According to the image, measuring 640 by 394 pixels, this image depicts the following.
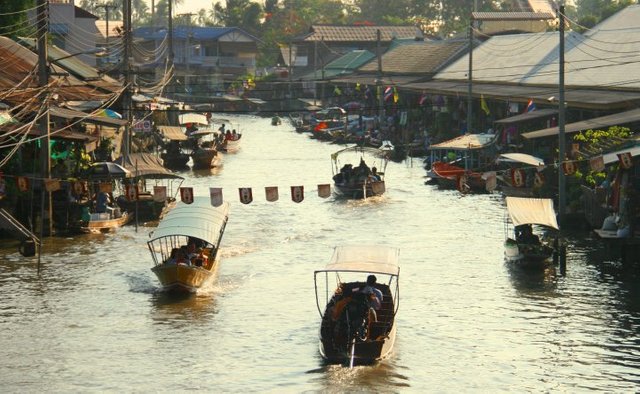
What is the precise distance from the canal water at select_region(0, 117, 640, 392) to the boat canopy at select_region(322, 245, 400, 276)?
7.26 ft

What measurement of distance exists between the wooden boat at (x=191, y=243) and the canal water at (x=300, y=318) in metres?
0.70

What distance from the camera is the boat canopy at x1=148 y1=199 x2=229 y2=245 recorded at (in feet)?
134

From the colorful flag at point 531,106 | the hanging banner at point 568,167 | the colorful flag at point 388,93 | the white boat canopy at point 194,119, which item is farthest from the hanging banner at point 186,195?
the colorful flag at point 388,93

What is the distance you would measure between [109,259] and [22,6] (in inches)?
1173

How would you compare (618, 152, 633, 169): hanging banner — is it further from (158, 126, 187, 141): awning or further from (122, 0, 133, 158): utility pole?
(158, 126, 187, 141): awning

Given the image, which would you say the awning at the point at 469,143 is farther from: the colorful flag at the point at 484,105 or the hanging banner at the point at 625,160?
the hanging banner at the point at 625,160

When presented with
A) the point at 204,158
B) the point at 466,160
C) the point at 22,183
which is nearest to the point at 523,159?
the point at 466,160

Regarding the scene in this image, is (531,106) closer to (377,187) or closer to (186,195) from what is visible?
(377,187)

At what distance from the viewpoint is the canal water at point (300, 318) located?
99.3ft

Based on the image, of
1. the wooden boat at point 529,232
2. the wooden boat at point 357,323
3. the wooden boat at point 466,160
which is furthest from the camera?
the wooden boat at point 466,160

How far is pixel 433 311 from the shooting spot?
37.6 metres

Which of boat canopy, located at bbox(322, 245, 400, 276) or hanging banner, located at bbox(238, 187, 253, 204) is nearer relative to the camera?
boat canopy, located at bbox(322, 245, 400, 276)

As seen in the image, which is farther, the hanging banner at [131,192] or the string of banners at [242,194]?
the hanging banner at [131,192]

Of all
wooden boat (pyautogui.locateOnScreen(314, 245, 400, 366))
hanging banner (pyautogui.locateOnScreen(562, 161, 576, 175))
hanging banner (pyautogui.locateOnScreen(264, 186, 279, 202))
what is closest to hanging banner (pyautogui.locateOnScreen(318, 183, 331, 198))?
hanging banner (pyautogui.locateOnScreen(264, 186, 279, 202))
